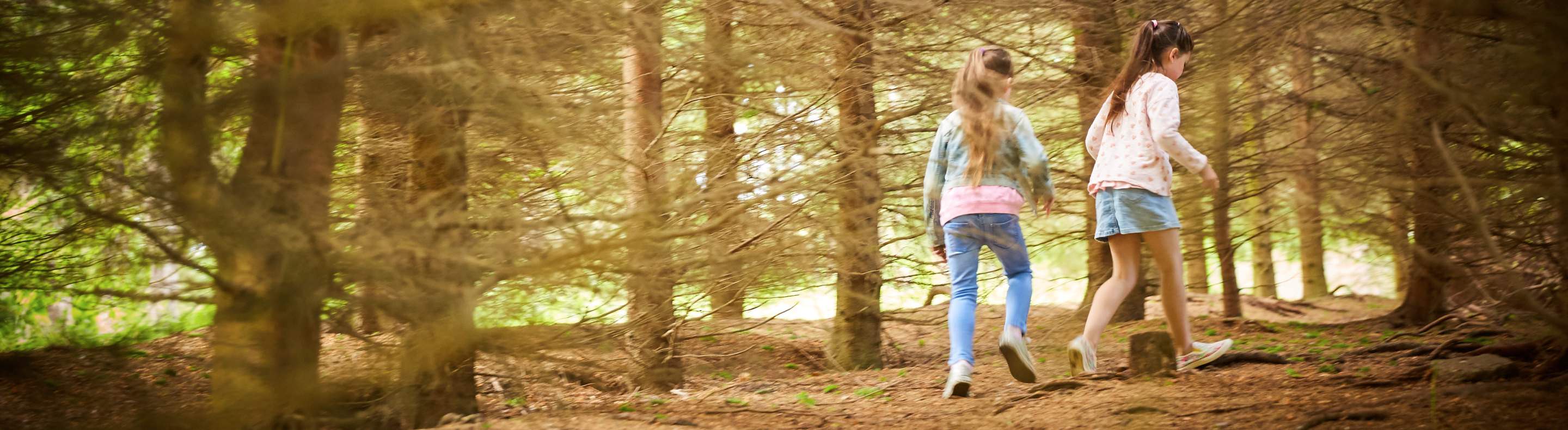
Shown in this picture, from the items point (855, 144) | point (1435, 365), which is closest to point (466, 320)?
point (855, 144)

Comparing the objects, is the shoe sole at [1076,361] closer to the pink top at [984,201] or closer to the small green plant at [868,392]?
the pink top at [984,201]

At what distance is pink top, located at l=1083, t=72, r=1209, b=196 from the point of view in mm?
4273

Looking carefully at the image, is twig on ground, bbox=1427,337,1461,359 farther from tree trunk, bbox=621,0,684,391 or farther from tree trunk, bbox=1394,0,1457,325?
tree trunk, bbox=621,0,684,391

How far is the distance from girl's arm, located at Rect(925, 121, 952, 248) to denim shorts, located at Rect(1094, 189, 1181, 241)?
809 millimetres

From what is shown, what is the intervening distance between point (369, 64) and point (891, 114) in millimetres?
3601

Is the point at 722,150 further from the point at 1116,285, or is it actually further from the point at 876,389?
the point at 1116,285

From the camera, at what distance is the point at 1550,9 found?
2.64 meters

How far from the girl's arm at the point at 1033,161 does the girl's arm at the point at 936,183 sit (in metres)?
0.35

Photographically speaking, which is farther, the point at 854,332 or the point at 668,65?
the point at 854,332

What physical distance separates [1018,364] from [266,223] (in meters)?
3.21

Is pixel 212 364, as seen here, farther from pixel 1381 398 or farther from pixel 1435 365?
pixel 1435 365

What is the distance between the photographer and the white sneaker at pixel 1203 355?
456cm

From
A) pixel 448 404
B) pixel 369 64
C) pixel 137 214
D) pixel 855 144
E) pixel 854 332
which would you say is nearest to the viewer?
pixel 137 214

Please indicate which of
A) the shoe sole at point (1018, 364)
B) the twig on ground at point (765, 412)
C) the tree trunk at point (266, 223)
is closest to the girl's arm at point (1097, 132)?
the shoe sole at point (1018, 364)
